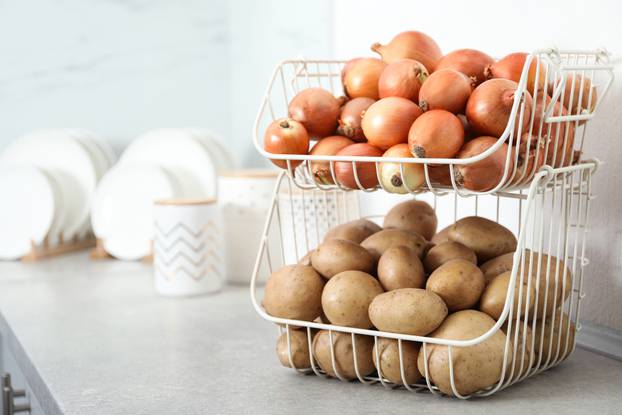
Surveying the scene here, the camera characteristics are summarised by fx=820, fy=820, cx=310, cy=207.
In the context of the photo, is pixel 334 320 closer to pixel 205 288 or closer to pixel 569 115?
pixel 569 115

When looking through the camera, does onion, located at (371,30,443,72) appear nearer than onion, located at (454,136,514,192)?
No

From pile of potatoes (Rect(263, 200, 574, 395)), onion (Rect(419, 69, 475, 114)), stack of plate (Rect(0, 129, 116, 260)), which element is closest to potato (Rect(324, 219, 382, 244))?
pile of potatoes (Rect(263, 200, 574, 395))

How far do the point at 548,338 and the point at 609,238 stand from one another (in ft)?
0.61

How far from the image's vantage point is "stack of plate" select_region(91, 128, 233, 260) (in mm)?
1766

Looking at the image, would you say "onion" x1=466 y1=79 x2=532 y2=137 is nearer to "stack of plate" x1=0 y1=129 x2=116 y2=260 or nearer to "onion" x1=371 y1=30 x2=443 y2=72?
"onion" x1=371 y1=30 x2=443 y2=72

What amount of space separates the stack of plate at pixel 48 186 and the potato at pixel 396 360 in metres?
1.12

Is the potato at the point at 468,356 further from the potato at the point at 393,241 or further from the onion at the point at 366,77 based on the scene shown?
the onion at the point at 366,77

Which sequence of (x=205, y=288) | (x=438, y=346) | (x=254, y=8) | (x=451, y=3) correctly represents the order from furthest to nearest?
(x=254, y=8), (x=205, y=288), (x=451, y=3), (x=438, y=346)

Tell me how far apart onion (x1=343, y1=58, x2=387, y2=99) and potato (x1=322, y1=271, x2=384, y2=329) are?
20 cm

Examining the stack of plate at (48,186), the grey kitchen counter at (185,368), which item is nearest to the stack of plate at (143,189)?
the stack of plate at (48,186)

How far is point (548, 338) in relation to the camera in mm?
896

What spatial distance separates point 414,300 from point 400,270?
51 mm

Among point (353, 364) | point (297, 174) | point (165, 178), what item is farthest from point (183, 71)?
point (353, 364)

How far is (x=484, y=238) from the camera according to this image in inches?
36.4
